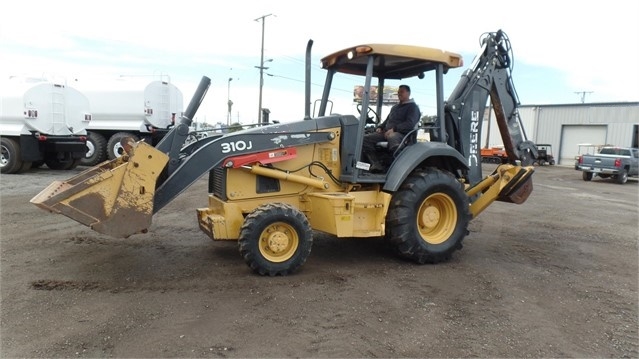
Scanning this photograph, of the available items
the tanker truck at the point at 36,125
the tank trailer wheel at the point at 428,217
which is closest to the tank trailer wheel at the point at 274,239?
the tank trailer wheel at the point at 428,217

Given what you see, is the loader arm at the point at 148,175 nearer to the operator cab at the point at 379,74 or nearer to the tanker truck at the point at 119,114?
the operator cab at the point at 379,74

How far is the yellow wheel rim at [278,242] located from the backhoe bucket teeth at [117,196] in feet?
3.89

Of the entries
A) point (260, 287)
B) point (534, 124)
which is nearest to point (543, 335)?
point (260, 287)

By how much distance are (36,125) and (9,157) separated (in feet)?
3.94

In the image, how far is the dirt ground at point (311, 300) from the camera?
3.75 m

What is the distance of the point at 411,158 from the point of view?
591 centimetres

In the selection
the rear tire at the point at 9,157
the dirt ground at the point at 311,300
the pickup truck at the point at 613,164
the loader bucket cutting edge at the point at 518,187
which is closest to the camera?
the dirt ground at the point at 311,300

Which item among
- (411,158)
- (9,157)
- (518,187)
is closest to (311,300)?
(411,158)

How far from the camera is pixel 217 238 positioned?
5.29m

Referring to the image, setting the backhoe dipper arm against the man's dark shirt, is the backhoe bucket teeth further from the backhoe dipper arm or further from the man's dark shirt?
the backhoe dipper arm

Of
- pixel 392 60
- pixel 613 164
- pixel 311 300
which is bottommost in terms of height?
pixel 311 300

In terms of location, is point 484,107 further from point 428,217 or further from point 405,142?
point 428,217

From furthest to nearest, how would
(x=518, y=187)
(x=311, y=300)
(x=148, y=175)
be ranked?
(x=518, y=187)
(x=148, y=175)
(x=311, y=300)

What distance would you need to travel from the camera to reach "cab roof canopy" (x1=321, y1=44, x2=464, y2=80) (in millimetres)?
5723
